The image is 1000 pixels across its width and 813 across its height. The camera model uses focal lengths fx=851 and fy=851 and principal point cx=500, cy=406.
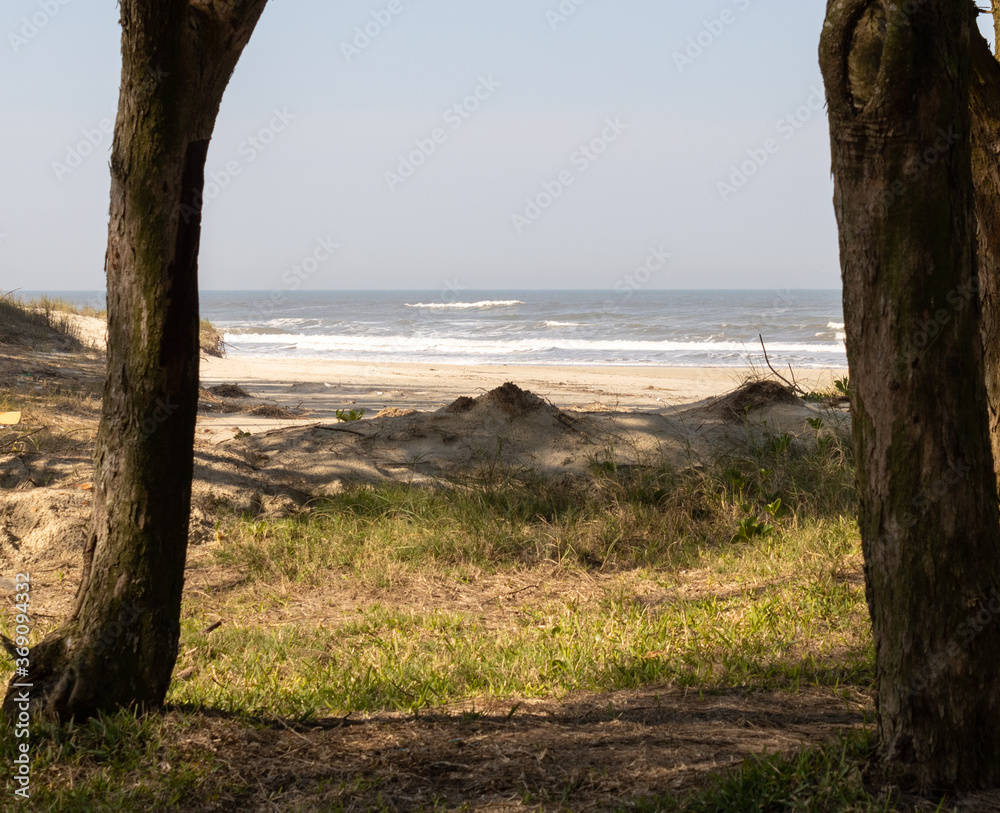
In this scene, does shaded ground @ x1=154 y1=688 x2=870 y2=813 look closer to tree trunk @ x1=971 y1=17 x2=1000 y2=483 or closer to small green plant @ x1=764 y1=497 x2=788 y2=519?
tree trunk @ x1=971 y1=17 x2=1000 y2=483

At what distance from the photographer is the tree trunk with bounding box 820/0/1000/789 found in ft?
6.65

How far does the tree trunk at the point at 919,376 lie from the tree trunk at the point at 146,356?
1.83 metres

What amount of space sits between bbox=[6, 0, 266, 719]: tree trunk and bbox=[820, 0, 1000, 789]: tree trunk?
1.83 meters

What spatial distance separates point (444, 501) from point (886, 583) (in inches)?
141

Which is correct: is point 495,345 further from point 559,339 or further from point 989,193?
point 989,193

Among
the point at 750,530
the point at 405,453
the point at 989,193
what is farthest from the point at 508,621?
the point at 989,193

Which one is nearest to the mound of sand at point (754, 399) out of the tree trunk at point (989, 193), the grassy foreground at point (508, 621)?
the grassy foreground at point (508, 621)

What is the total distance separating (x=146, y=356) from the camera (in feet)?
8.56

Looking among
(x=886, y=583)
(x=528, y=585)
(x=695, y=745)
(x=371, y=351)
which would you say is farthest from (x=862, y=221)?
(x=371, y=351)

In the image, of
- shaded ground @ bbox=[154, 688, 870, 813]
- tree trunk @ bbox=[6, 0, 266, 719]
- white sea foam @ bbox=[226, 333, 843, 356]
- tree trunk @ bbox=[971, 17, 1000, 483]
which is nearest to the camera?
shaded ground @ bbox=[154, 688, 870, 813]

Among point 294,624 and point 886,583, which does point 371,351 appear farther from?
point 886,583

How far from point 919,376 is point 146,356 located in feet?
7.13

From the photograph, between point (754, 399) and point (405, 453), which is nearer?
point (405, 453)

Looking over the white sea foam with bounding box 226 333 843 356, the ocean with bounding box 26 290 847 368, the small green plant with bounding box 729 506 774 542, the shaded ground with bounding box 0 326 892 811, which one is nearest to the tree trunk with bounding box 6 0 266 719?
the shaded ground with bounding box 0 326 892 811
